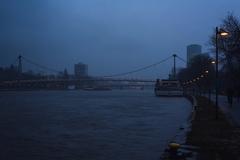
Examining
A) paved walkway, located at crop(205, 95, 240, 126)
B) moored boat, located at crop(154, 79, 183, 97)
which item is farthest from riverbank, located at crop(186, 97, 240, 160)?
moored boat, located at crop(154, 79, 183, 97)

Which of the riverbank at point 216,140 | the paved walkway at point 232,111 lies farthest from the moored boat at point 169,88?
the riverbank at point 216,140

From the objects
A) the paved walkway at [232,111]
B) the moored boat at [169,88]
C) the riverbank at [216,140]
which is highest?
the moored boat at [169,88]

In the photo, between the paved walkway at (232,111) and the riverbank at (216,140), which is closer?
the riverbank at (216,140)

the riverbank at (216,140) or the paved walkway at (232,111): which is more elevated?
the paved walkway at (232,111)

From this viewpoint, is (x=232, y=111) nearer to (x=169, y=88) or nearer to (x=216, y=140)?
(x=216, y=140)

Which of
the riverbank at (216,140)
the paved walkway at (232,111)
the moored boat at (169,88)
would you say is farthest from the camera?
the moored boat at (169,88)

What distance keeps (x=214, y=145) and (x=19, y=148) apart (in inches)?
282

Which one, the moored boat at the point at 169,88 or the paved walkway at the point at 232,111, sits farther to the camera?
the moored boat at the point at 169,88

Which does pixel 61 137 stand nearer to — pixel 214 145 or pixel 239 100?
pixel 214 145

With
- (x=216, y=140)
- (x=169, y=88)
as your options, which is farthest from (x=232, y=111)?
(x=169, y=88)

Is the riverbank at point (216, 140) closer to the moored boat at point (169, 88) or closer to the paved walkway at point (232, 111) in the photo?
the paved walkway at point (232, 111)

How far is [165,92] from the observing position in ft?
362

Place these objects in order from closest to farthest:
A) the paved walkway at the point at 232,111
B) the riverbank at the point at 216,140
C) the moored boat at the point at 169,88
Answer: the riverbank at the point at 216,140, the paved walkway at the point at 232,111, the moored boat at the point at 169,88

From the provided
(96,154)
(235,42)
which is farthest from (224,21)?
(96,154)
